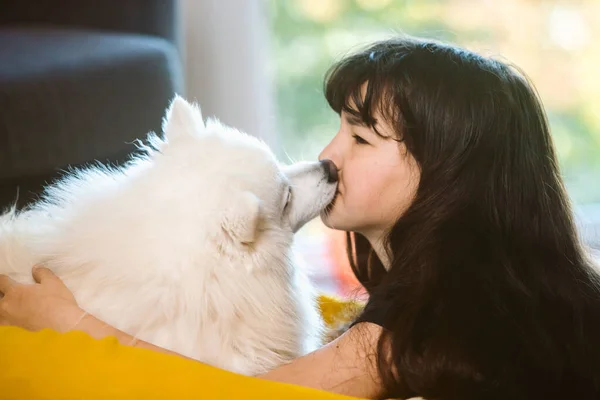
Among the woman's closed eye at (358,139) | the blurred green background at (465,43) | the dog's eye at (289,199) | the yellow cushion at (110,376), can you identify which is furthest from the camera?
the blurred green background at (465,43)

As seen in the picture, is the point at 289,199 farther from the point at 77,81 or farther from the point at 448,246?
the point at 77,81

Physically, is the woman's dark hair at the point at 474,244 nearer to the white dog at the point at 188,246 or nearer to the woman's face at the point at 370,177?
the woman's face at the point at 370,177

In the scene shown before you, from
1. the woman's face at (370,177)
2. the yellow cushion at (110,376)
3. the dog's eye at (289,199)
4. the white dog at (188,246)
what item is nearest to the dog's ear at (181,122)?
the white dog at (188,246)

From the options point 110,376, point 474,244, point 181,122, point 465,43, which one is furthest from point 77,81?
point 465,43

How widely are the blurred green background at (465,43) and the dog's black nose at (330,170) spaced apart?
192 cm

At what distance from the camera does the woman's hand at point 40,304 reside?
1.48 meters

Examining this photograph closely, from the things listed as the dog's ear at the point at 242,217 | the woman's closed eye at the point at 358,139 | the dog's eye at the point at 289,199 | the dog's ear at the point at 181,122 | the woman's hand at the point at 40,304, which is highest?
the woman's closed eye at the point at 358,139

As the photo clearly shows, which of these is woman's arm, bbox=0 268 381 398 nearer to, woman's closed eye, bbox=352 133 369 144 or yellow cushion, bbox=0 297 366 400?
yellow cushion, bbox=0 297 366 400

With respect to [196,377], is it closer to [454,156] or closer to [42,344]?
[42,344]

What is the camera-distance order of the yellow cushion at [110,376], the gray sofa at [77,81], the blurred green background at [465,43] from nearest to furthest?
the yellow cushion at [110,376], the gray sofa at [77,81], the blurred green background at [465,43]

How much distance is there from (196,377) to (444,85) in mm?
908

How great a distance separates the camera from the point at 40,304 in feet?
4.92

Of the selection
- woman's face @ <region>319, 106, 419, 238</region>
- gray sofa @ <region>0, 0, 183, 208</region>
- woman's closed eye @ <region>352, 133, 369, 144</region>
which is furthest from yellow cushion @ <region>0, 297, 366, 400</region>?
gray sofa @ <region>0, 0, 183, 208</region>

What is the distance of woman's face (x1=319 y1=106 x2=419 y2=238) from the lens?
69.6 inches
